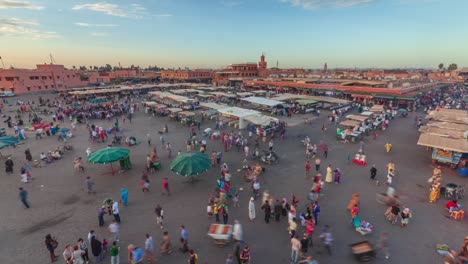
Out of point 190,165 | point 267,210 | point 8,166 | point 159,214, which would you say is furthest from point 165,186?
point 8,166

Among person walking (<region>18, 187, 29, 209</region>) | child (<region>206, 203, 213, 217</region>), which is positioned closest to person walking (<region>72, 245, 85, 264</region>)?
child (<region>206, 203, 213, 217</region>)

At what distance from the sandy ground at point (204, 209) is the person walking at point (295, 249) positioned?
319 mm

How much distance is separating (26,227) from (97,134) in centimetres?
1312

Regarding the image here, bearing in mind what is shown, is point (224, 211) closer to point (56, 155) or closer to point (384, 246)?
point (384, 246)

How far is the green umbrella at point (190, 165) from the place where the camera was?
1188 cm

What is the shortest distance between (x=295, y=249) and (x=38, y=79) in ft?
246

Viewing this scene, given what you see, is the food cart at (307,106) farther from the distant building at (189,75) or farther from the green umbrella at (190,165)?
the distant building at (189,75)

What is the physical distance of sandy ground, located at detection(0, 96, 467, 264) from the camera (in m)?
8.39

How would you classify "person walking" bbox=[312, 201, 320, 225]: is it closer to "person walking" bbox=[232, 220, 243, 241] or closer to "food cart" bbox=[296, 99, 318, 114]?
"person walking" bbox=[232, 220, 243, 241]

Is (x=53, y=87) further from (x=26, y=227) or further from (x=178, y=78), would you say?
(x=26, y=227)

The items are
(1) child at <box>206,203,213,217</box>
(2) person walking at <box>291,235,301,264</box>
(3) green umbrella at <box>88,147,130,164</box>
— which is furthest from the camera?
(3) green umbrella at <box>88,147,130,164</box>

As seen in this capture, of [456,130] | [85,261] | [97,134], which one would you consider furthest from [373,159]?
[97,134]

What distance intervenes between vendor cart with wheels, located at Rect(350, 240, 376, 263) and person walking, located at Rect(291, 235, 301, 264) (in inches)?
77.6

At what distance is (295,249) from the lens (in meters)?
7.55
